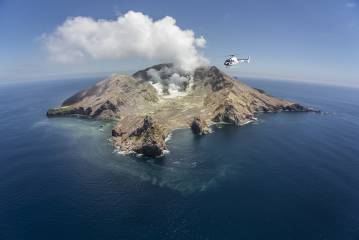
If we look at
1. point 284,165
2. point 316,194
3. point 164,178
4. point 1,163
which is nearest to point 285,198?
point 316,194

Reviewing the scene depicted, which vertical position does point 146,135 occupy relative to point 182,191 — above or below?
above

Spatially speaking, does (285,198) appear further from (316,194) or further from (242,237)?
(242,237)

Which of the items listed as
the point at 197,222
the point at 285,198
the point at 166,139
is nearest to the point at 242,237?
the point at 197,222

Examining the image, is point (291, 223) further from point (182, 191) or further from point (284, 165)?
point (284, 165)

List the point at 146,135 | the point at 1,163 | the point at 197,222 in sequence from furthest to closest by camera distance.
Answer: the point at 146,135, the point at 1,163, the point at 197,222

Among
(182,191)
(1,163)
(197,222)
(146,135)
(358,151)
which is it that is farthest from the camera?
(358,151)

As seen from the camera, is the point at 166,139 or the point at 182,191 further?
the point at 166,139
